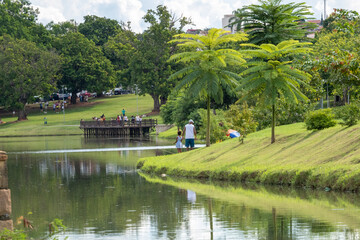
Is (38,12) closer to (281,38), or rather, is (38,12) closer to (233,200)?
(281,38)

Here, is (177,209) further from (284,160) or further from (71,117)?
(71,117)

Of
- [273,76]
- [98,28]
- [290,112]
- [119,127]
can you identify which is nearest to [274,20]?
[290,112]

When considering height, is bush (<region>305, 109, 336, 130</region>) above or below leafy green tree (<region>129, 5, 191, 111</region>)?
below

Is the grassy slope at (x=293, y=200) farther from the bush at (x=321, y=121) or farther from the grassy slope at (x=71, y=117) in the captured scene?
the grassy slope at (x=71, y=117)

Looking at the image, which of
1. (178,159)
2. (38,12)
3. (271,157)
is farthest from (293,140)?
(38,12)

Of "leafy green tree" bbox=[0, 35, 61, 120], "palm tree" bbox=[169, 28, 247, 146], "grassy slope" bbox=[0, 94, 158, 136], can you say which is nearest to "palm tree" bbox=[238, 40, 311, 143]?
"palm tree" bbox=[169, 28, 247, 146]

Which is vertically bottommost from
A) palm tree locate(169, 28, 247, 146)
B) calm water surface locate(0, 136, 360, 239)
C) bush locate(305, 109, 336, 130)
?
calm water surface locate(0, 136, 360, 239)

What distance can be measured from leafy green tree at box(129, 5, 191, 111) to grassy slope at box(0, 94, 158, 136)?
24.0 ft

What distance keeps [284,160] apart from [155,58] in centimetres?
7918

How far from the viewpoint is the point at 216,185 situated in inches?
992

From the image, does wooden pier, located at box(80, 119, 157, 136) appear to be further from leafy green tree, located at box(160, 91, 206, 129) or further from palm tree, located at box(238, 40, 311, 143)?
palm tree, located at box(238, 40, 311, 143)

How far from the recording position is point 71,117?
4181 inches

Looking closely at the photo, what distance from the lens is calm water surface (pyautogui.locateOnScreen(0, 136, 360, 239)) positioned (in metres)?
14.8

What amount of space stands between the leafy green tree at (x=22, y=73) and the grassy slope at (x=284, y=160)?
72.9 meters
